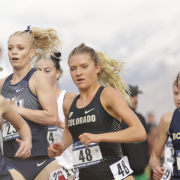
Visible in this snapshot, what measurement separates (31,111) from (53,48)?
1345 mm

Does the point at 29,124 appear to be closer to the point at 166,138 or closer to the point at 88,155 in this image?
the point at 88,155

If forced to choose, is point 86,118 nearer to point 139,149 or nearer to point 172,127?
point 172,127

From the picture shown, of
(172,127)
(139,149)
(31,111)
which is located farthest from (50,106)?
(139,149)

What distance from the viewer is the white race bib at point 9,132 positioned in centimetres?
387

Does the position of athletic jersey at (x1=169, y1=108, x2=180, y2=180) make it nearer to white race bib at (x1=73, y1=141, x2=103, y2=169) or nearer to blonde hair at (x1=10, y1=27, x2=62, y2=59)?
white race bib at (x1=73, y1=141, x2=103, y2=169)

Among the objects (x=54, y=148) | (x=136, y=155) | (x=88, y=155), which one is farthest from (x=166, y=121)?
(x=136, y=155)

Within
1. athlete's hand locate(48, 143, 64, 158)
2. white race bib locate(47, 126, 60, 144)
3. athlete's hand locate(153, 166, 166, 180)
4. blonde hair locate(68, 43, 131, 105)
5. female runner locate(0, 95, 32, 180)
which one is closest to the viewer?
female runner locate(0, 95, 32, 180)

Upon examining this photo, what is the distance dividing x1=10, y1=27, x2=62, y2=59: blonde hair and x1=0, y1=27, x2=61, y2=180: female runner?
151 millimetres

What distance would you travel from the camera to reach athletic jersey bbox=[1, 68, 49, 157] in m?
3.93

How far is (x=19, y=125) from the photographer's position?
3.06 meters

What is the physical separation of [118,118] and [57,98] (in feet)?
6.81

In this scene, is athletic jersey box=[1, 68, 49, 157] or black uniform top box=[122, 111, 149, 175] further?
black uniform top box=[122, 111, 149, 175]

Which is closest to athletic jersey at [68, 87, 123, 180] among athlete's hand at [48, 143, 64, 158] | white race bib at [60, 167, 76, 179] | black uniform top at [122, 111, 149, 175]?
athlete's hand at [48, 143, 64, 158]

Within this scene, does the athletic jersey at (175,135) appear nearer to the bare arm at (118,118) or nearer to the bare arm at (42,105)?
the bare arm at (118,118)
